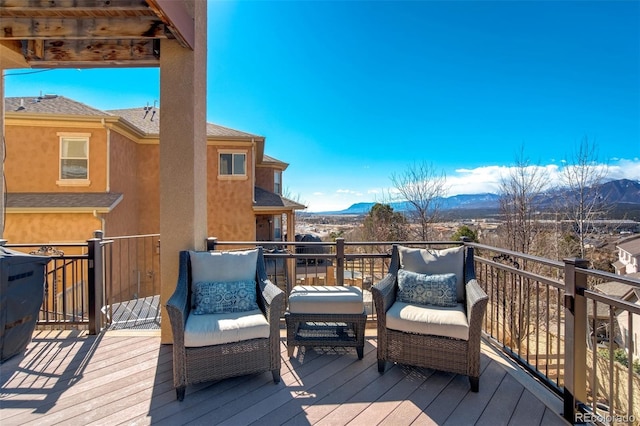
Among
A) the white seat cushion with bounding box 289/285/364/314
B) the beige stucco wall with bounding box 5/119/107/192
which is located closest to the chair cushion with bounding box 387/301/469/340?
the white seat cushion with bounding box 289/285/364/314

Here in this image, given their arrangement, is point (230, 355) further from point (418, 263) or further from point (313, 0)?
point (313, 0)

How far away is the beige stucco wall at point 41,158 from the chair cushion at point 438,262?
8.77m

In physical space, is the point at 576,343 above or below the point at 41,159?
below

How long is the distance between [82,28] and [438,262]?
4.40 meters

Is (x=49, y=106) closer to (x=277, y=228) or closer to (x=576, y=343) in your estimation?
(x=277, y=228)

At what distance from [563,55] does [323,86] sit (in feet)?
24.2

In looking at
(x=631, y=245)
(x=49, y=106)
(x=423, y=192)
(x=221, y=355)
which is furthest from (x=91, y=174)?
(x=631, y=245)

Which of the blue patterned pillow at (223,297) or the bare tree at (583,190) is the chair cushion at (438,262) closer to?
the blue patterned pillow at (223,297)

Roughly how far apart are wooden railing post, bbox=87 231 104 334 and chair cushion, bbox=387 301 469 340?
3213 mm

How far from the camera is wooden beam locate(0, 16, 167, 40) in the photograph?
9.74 feet

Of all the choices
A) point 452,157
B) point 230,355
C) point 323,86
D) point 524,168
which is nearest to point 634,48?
point 524,168

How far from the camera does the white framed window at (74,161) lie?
807cm

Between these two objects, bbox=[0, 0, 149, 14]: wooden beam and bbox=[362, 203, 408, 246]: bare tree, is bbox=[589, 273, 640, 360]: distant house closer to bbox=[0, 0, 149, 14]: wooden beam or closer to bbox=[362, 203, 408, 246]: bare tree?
bbox=[362, 203, 408, 246]: bare tree

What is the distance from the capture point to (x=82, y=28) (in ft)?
9.98
